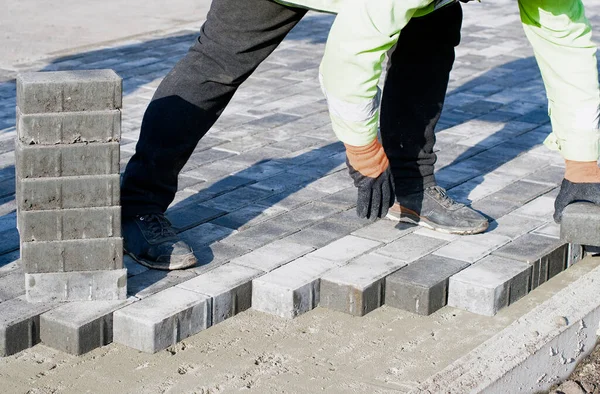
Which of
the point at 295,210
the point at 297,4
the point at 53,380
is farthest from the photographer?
the point at 295,210

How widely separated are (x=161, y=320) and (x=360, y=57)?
1.10 meters

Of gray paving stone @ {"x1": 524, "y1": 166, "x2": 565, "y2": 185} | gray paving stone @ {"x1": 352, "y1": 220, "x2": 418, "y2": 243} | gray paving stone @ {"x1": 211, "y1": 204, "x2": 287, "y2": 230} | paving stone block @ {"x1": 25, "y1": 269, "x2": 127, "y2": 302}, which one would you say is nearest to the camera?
paving stone block @ {"x1": 25, "y1": 269, "x2": 127, "y2": 302}

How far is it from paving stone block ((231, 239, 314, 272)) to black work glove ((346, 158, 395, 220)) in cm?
47

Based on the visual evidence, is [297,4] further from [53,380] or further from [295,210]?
[53,380]

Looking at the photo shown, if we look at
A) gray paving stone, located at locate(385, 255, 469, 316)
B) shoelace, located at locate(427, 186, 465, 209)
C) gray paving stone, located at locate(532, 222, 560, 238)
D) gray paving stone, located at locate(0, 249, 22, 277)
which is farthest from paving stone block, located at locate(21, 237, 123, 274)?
gray paving stone, located at locate(532, 222, 560, 238)

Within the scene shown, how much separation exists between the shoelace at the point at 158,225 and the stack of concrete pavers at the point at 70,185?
41 cm

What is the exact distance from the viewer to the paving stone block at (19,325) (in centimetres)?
353

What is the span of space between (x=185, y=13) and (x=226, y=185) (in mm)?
5360

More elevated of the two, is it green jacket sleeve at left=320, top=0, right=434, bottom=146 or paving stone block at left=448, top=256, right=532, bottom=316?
green jacket sleeve at left=320, top=0, right=434, bottom=146

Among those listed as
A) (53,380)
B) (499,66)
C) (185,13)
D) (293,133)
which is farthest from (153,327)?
(185,13)

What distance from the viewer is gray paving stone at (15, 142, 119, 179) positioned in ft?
11.7

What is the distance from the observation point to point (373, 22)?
11.4 feet

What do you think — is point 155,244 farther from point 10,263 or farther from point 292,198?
point 292,198

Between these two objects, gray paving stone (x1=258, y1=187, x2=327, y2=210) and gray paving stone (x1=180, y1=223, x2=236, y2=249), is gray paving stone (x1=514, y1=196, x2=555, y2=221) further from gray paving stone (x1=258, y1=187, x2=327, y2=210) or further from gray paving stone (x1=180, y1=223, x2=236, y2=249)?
gray paving stone (x1=180, y1=223, x2=236, y2=249)
